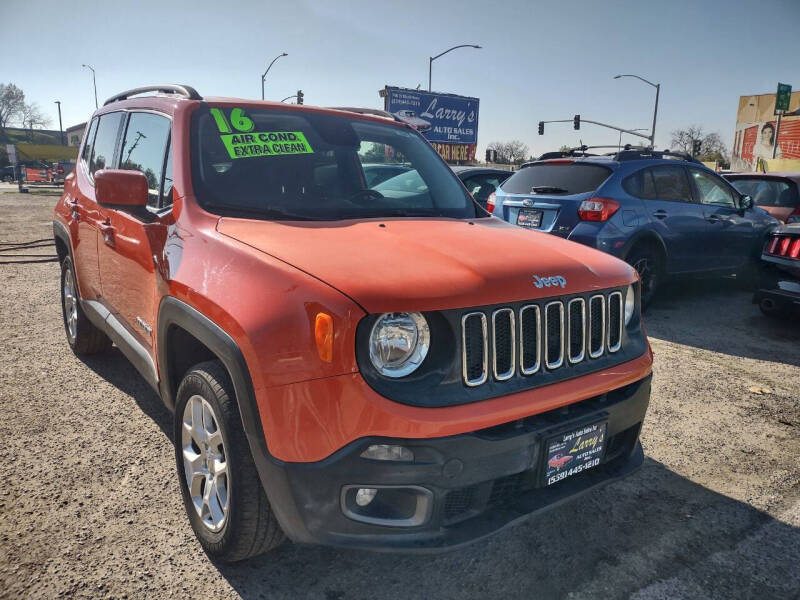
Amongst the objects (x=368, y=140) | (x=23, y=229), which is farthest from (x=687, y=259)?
(x=23, y=229)

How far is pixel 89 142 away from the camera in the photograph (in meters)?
4.55

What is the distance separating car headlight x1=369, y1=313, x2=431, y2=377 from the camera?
6.31 feet

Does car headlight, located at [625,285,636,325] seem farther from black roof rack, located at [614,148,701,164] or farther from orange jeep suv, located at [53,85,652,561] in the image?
black roof rack, located at [614,148,701,164]

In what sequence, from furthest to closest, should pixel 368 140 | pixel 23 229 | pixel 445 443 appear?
pixel 23 229, pixel 368 140, pixel 445 443

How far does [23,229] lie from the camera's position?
13.8 m

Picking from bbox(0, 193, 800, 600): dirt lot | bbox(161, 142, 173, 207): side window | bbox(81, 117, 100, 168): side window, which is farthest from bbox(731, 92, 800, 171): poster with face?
bbox(161, 142, 173, 207): side window

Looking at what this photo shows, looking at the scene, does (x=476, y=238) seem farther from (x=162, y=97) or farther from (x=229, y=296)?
(x=162, y=97)

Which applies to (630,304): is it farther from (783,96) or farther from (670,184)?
(783,96)

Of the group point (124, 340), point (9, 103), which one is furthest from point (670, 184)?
point (9, 103)

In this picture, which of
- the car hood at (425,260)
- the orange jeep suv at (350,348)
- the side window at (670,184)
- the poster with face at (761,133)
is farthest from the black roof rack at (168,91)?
the poster with face at (761,133)

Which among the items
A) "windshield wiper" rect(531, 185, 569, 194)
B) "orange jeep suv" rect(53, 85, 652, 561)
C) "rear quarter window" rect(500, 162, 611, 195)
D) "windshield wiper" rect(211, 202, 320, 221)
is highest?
"rear quarter window" rect(500, 162, 611, 195)

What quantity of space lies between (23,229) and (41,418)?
12.3 metres

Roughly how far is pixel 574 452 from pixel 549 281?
646 mm

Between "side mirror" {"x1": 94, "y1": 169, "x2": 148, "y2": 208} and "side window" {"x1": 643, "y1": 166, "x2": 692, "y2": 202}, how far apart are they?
5.60 metres
